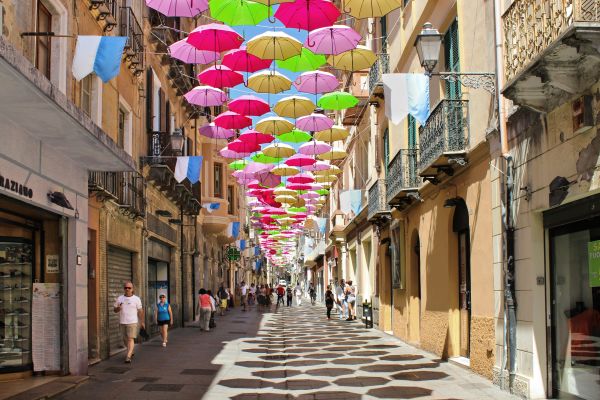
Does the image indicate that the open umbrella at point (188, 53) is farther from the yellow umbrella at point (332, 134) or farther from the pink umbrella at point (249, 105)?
the yellow umbrella at point (332, 134)

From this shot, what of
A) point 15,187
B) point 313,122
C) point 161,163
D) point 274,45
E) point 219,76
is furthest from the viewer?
point 313,122

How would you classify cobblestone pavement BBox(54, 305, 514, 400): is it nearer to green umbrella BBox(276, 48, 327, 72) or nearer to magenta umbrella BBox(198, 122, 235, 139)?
magenta umbrella BBox(198, 122, 235, 139)

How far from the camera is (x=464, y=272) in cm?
1523

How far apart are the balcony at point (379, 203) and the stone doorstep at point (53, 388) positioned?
12.5 meters

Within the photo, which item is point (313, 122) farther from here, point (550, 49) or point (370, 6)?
point (550, 49)

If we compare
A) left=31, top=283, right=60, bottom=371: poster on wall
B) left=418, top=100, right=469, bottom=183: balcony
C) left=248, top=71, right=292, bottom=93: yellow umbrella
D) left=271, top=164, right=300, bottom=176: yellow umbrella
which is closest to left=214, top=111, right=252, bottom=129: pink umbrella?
left=248, top=71, right=292, bottom=93: yellow umbrella

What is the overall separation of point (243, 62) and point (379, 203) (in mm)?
8446

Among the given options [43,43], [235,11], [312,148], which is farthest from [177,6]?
[312,148]

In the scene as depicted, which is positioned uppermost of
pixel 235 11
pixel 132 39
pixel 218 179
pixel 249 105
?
pixel 132 39

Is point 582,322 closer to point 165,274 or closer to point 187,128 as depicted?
point 165,274

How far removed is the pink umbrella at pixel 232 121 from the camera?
19875 mm

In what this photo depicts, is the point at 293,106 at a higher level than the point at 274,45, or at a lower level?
lower

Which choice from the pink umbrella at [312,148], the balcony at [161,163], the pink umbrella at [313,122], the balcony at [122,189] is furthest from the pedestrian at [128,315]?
the pink umbrella at [312,148]

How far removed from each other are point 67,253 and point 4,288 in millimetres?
1181
